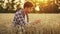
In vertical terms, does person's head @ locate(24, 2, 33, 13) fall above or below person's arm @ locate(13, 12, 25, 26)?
above

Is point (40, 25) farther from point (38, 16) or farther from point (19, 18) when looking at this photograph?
point (19, 18)

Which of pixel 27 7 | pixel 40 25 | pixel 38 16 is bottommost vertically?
pixel 40 25

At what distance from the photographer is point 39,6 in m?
1.17

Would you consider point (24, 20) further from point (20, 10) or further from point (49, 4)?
point (49, 4)

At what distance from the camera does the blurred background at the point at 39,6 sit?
1166mm

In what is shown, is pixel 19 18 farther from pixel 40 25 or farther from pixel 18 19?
pixel 40 25

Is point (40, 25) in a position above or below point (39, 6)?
below

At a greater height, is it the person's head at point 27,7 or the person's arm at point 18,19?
the person's head at point 27,7

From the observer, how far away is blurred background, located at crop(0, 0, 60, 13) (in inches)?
45.9

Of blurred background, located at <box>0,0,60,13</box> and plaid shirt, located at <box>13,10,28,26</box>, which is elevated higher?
blurred background, located at <box>0,0,60,13</box>

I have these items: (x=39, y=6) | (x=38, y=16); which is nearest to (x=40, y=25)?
(x=38, y=16)

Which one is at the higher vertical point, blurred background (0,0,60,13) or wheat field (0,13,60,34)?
blurred background (0,0,60,13)

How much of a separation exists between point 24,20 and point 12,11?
0.59 ft

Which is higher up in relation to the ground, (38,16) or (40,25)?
(38,16)
